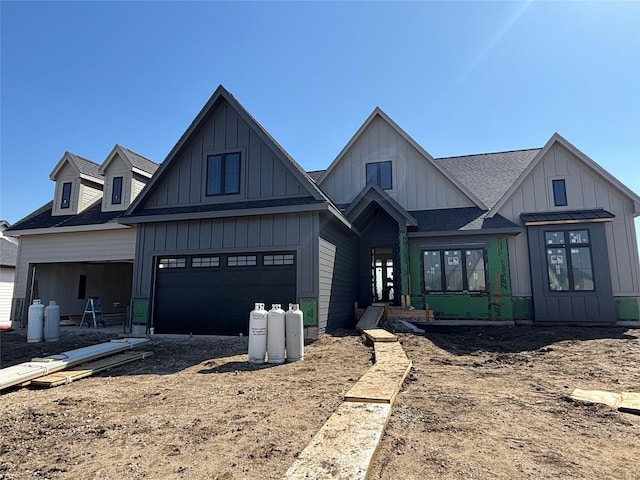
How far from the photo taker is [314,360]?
24.3ft

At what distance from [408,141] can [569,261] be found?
7089mm

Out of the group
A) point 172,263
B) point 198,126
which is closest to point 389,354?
point 172,263

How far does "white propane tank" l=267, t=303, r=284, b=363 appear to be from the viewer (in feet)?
23.6

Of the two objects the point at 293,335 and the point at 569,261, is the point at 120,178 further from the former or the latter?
the point at 569,261

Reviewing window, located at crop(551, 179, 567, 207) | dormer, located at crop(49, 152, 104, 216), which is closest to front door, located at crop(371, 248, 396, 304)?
window, located at crop(551, 179, 567, 207)

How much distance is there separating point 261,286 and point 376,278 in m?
6.40

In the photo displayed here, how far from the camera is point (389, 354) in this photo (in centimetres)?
722

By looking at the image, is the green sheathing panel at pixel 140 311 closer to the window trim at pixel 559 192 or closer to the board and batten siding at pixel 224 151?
the board and batten siding at pixel 224 151

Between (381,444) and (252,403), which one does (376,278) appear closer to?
(252,403)

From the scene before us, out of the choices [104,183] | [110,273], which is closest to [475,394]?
[104,183]

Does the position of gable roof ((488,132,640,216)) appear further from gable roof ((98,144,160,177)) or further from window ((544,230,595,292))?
gable roof ((98,144,160,177))

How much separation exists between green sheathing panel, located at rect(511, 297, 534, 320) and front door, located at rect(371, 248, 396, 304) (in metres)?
4.24

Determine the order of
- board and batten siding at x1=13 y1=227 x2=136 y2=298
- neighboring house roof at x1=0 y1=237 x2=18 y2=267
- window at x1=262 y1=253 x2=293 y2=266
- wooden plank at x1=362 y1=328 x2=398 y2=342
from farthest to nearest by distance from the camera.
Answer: neighboring house roof at x1=0 y1=237 x2=18 y2=267
board and batten siding at x1=13 y1=227 x2=136 y2=298
window at x1=262 y1=253 x2=293 y2=266
wooden plank at x1=362 y1=328 x2=398 y2=342

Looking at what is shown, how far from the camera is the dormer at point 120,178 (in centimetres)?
1424
